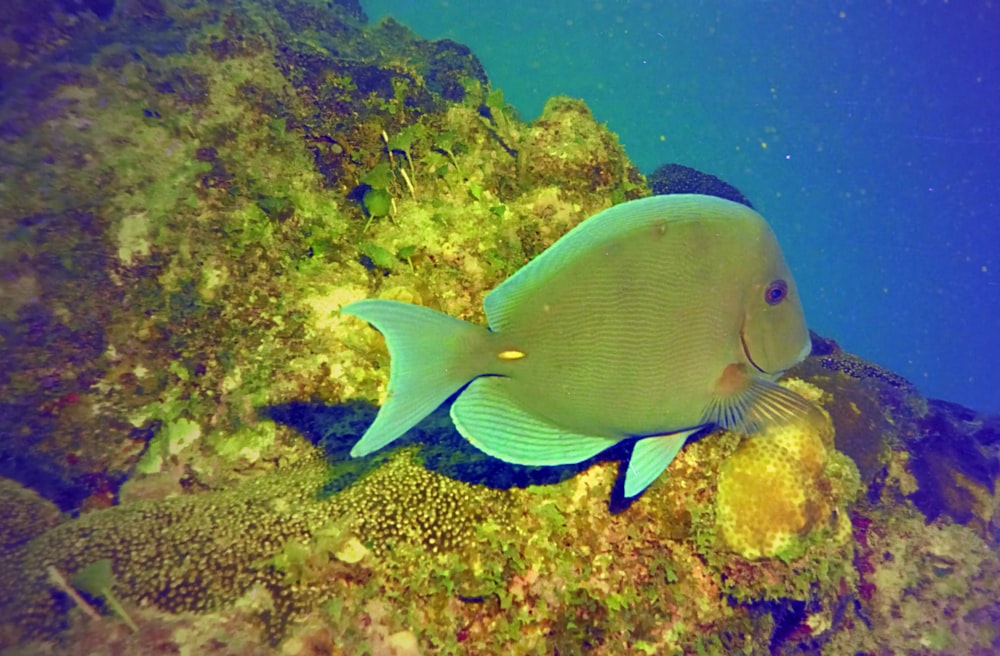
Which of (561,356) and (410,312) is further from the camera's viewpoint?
(561,356)

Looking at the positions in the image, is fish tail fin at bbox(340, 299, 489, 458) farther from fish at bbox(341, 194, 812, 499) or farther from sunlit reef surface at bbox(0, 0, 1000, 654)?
sunlit reef surface at bbox(0, 0, 1000, 654)

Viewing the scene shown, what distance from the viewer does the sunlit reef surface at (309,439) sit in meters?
2.79

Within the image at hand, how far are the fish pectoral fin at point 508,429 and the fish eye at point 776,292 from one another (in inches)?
34.4

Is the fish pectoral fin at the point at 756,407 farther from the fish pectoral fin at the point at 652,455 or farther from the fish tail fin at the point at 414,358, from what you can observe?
the fish tail fin at the point at 414,358

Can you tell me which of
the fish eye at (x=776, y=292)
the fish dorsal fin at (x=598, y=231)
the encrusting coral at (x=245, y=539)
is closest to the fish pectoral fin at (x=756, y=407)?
the fish eye at (x=776, y=292)

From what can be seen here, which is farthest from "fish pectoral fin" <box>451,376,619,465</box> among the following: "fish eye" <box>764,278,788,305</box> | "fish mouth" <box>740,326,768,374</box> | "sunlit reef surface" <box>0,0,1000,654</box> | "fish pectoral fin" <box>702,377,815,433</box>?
"sunlit reef surface" <box>0,0,1000,654</box>

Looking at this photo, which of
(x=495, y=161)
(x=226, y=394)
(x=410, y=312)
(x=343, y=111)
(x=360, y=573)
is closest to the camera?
(x=410, y=312)

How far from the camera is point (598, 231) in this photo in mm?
1711

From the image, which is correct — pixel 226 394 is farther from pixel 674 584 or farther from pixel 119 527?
pixel 674 584

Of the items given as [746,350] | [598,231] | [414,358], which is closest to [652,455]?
[746,350]

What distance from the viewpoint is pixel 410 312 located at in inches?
63.9

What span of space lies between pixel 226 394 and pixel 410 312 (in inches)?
109

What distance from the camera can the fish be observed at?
1701mm

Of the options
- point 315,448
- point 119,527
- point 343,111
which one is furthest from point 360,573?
point 343,111
